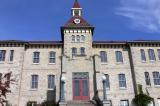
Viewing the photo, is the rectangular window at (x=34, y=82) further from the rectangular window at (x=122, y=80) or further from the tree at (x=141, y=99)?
the tree at (x=141, y=99)

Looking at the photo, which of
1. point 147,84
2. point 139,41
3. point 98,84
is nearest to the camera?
point 98,84

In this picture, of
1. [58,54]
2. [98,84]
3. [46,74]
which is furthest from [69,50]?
[98,84]

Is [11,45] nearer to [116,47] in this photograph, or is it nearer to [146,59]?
[116,47]

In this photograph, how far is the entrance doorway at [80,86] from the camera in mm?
33434

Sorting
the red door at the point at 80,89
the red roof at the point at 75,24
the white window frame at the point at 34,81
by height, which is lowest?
the red door at the point at 80,89

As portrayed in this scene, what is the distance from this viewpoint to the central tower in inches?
1326

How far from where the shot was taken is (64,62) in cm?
3481

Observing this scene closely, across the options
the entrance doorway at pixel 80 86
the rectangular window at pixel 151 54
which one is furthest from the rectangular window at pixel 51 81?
the rectangular window at pixel 151 54

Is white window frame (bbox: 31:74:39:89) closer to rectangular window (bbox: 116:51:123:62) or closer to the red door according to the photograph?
the red door

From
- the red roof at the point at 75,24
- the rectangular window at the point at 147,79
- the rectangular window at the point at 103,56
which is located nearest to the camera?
the rectangular window at the point at 147,79

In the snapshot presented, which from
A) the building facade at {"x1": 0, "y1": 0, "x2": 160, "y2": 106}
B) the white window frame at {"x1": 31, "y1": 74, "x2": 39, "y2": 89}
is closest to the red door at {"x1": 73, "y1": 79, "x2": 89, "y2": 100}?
the building facade at {"x1": 0, "y1": 0, "x2": 160, "y2": 106}

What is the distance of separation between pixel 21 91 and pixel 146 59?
18.9m

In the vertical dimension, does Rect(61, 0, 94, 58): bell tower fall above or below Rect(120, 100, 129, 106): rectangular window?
above

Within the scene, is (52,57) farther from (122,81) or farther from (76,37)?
(122,81)
